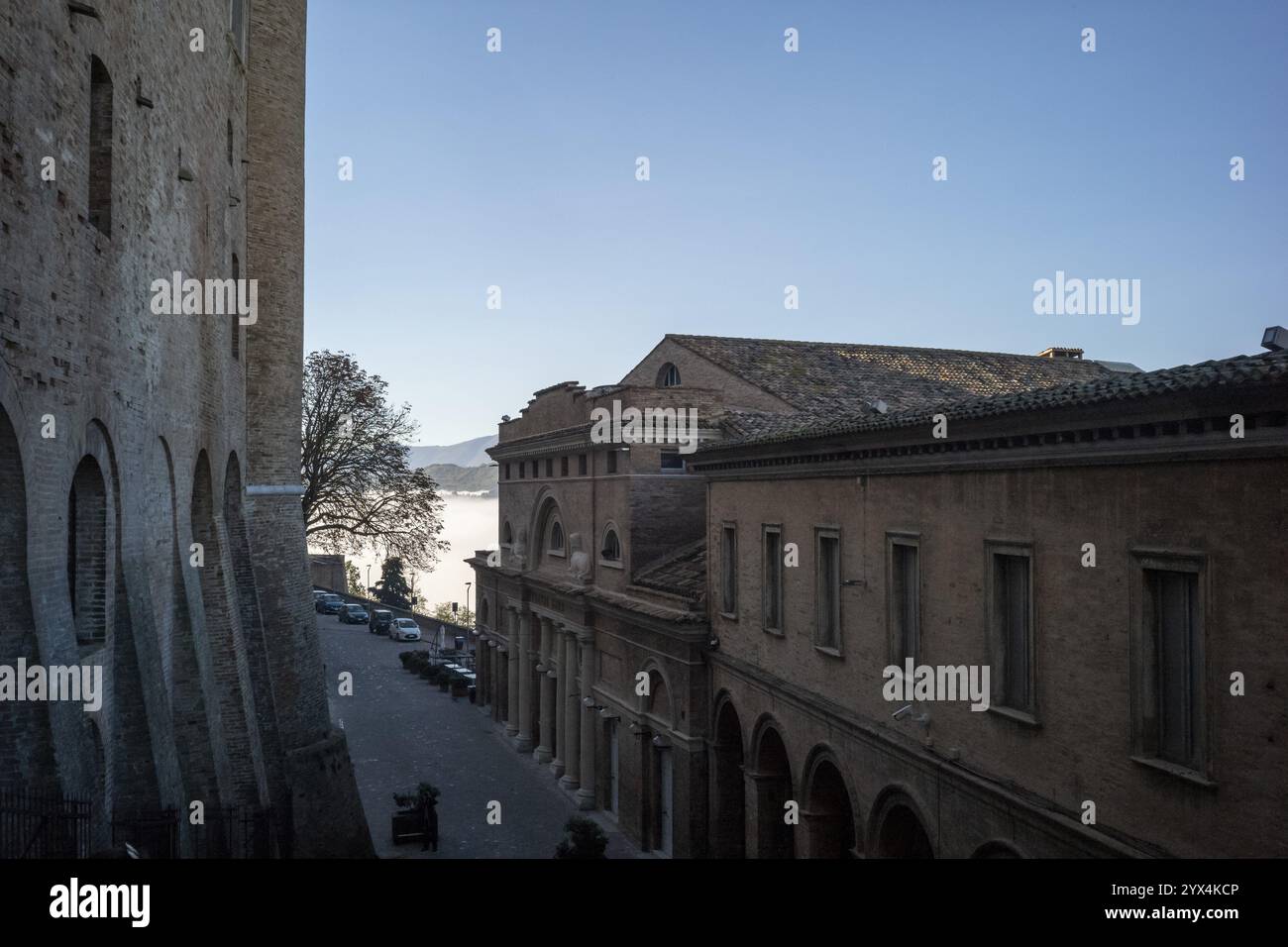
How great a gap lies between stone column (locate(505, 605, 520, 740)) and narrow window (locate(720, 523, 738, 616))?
14.3m

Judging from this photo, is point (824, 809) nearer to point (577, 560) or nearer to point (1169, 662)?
point (1169, 662)

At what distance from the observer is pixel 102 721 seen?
10195mm

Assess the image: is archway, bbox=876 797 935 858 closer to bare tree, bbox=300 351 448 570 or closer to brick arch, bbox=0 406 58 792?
brick arch, bbox=0 406 58 792

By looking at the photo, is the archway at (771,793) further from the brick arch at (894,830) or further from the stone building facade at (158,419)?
the stone building facade at (158,419)

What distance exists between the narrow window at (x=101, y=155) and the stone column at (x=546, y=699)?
2014 cm

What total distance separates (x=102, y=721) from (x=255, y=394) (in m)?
10.8

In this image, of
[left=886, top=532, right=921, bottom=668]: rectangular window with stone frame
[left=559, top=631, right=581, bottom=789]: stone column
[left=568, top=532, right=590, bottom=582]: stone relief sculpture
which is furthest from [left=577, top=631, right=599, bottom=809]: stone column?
[left=886, top=532, right=921, bottom=668]: rectangular window with stone frame

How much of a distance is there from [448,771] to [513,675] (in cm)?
495

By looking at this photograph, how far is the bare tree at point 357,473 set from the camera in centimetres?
→ 4100

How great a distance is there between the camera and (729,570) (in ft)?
63.5

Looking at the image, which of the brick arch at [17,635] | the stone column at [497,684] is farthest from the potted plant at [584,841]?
the stone column at [497,684]

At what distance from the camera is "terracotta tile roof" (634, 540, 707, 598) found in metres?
21.0

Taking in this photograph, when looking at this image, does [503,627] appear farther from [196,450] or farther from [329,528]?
[196,450]
